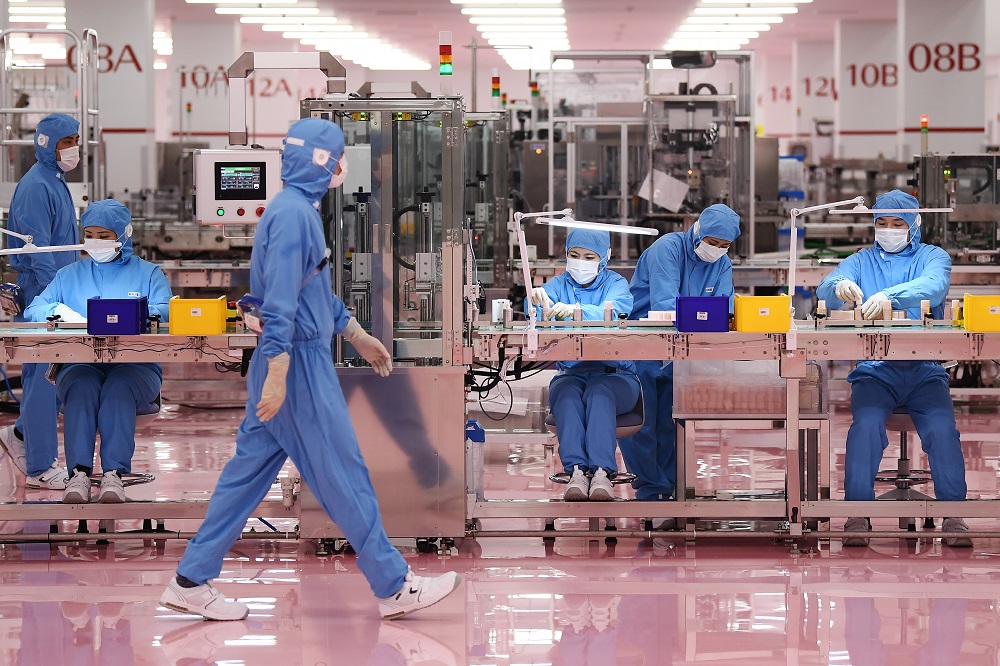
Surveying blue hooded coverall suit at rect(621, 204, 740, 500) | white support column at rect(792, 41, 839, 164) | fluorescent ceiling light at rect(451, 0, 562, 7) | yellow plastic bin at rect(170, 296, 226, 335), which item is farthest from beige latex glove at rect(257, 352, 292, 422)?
white support column at rect(792, 41, 839, 164)

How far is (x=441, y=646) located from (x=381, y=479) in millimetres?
887

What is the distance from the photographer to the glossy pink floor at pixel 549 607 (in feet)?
11.0

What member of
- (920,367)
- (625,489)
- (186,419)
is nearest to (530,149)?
(186,419)

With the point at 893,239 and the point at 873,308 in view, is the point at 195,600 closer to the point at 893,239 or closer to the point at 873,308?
the point at 873,308

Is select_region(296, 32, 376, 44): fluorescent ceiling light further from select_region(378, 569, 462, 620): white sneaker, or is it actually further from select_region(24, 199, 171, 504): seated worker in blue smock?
select_region(378, 569, 462, 620): white sneaker

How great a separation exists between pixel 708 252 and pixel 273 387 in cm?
216

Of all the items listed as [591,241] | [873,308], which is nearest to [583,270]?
[591,241]

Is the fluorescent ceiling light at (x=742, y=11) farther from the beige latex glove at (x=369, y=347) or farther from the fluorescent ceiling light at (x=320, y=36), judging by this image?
the beige latex glove at (x=369, y=347)

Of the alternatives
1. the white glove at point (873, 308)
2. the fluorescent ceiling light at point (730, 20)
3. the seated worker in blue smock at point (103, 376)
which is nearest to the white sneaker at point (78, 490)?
the seated worker in blue smock at point (103, 376)

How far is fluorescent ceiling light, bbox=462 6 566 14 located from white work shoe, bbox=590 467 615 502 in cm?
823

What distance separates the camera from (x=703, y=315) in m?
4.17

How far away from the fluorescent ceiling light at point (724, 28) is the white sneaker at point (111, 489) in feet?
34.2

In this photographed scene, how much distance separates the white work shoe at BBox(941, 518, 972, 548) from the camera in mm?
4426

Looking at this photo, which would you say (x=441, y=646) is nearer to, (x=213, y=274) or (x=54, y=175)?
(x=54, y=175)
